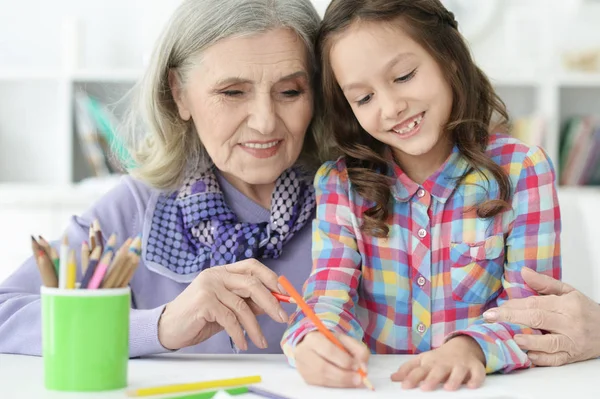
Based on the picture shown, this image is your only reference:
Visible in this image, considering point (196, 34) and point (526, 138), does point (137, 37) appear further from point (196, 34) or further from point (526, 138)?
point (196, 34)

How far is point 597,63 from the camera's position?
3.68 meters

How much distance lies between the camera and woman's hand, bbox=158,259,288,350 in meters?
1.30

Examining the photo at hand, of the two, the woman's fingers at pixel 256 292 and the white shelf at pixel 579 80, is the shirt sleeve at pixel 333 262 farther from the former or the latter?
the white shelf at pixel 579 80

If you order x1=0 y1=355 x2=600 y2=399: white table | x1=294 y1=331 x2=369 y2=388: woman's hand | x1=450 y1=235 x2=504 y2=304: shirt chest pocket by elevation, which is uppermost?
x1=450 y1=235 x2=504 y2=304: shirt chest pocket

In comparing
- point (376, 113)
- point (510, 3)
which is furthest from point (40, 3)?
point (376, 113)

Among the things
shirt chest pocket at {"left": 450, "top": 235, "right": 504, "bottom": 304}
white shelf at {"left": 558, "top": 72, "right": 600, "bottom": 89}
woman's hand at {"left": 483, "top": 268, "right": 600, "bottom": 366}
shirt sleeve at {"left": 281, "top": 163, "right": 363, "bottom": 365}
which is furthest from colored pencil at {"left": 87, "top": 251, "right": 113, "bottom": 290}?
white shelf at {"left": 558, "top": 72, "right": 600, "bottom": 89}

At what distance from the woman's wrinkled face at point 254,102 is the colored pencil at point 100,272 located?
596mm

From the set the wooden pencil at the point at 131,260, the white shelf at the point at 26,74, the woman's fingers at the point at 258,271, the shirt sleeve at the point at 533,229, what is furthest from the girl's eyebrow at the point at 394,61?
the white shelf at the point at 26,74

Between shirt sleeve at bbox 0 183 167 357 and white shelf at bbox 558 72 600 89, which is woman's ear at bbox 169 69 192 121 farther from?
white shelf at bbox 558 72 600 89

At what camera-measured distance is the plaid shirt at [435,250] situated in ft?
4.80

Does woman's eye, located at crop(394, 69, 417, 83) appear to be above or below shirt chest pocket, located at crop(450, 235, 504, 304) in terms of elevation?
above

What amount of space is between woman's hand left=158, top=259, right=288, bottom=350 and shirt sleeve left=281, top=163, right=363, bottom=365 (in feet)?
0.24

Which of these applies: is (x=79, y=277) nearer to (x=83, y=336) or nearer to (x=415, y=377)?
(x=83, y=336)

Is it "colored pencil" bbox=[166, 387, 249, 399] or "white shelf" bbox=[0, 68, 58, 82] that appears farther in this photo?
"white shelf" bbox=[0, 68, 58, 82]
